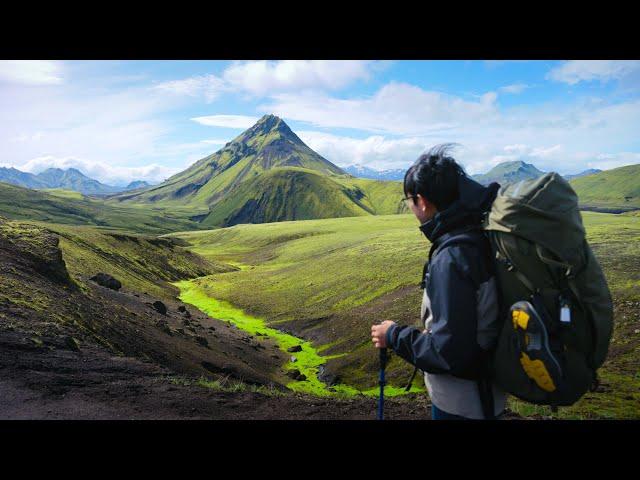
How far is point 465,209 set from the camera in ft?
15.1

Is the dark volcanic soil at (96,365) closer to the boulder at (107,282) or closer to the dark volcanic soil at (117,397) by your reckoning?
the dark volcanic soil at (117,397)

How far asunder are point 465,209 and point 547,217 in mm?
822

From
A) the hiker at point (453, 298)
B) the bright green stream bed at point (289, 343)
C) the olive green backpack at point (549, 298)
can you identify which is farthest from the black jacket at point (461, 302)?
the bright green stream bed at point (289, 343)

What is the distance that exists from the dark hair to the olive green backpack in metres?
0.70

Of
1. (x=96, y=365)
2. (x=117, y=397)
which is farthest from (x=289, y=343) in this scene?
(x=117, y=397)

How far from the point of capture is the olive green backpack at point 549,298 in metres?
4.02

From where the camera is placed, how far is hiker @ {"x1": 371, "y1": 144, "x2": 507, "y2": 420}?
4.21 m

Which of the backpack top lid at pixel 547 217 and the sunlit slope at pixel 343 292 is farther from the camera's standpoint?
the sunlit slope at pixel 343 292

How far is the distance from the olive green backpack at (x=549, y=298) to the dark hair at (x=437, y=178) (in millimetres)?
702

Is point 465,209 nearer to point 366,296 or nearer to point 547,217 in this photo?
point 547,217

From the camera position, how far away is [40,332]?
56.3ft
